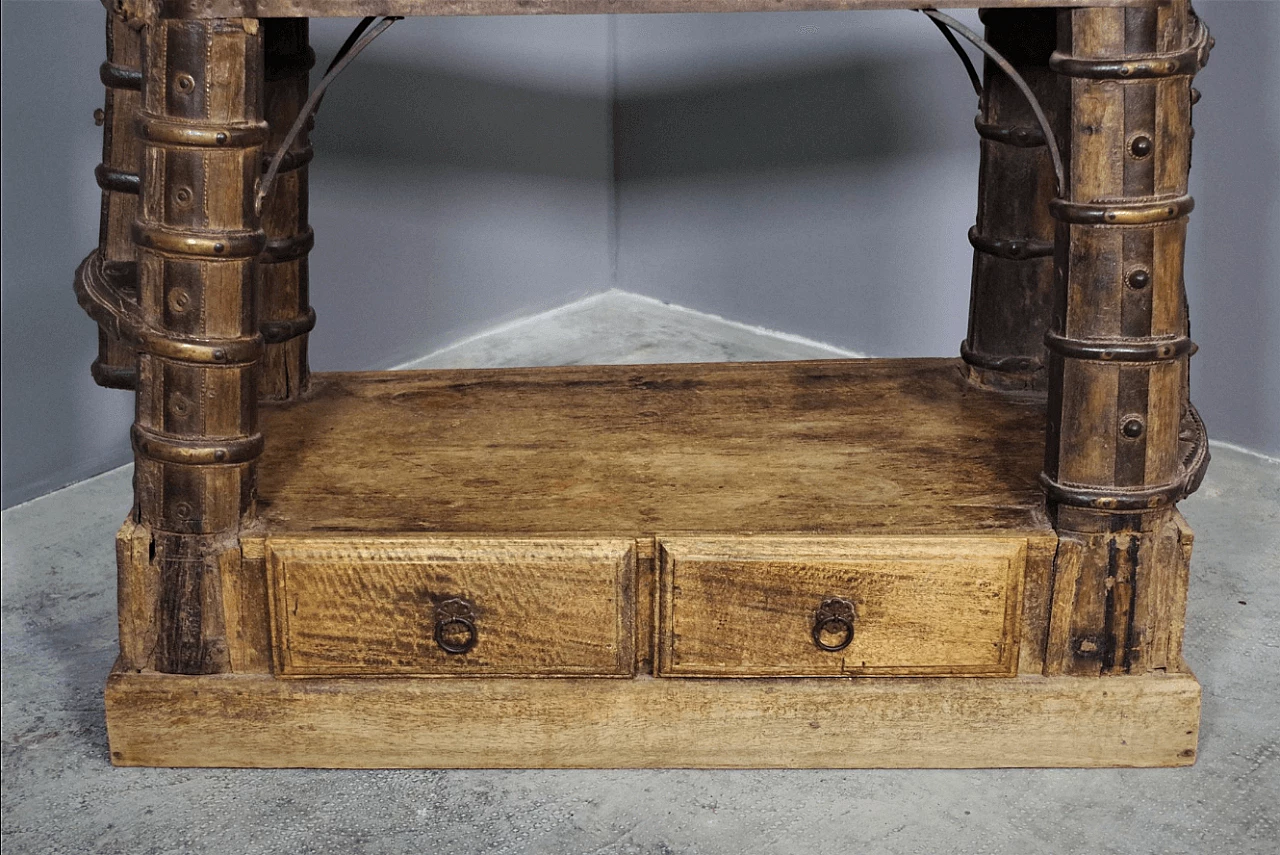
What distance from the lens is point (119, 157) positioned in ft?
6.54

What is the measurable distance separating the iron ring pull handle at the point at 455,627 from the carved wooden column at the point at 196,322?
0.24 metres

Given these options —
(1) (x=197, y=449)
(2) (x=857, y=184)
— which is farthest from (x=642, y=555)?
(2) (x=857, y=184)

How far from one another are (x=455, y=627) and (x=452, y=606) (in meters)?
0.03

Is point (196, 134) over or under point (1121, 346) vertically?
over

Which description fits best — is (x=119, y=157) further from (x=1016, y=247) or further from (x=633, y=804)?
(x=1016, y=247)

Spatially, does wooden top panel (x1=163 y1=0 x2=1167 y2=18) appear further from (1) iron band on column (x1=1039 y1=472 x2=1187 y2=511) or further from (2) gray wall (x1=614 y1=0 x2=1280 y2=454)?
(2) gray wall (x1=614 y1=0 x2=1280 y2=454)

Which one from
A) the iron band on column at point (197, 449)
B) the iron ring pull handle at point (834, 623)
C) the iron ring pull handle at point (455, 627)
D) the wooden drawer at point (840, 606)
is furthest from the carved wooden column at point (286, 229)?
the iron ring pull handle at point (834, 623)

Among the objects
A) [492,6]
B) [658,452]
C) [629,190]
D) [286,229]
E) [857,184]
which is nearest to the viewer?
[492,6]

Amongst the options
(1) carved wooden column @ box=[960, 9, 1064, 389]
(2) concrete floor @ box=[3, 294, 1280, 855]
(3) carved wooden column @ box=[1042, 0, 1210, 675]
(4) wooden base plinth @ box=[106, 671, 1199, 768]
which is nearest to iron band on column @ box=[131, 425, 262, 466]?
(4) wooden base plinth @ box=[106, 671, 1199, 768]

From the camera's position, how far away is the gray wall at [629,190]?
104 inches

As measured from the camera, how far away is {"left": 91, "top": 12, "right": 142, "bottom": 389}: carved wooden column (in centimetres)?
194

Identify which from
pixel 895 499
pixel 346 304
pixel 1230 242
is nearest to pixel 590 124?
pixel 346 304

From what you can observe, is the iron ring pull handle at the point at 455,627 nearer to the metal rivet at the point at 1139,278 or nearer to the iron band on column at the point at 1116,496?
the iron band on column at the point at 1116,496

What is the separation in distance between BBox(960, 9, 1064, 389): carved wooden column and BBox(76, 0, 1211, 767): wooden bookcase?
1.10 feet
